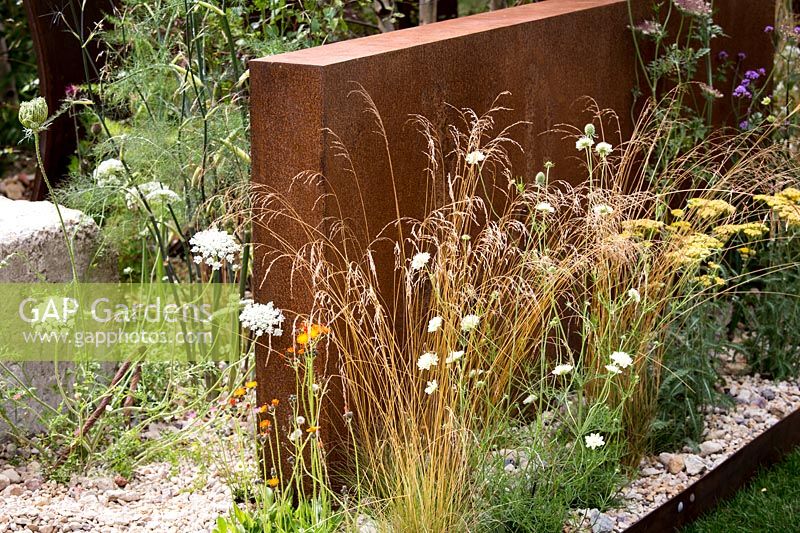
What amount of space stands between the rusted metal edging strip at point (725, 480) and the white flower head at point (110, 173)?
2333 mm

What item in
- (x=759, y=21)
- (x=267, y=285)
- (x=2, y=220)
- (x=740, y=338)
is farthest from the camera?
(x=759, y=21)

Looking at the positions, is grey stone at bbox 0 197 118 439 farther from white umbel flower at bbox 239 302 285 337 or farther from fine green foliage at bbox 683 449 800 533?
fine green foliage at bbox 683 449 800 533

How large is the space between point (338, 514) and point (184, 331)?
4.59 ft

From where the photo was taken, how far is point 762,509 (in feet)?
13.2

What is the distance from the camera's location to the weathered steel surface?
18.6ft

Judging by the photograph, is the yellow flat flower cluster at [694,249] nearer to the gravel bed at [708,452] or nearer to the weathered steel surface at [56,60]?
the gravel bed at [708,452]

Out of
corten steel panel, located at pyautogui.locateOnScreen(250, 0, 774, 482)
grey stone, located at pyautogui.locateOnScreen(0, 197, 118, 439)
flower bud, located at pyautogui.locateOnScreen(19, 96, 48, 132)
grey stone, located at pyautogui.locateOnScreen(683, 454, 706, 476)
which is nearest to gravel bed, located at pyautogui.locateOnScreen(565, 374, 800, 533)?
grey stone, located at pyautogui.locateOnScreen(683, 454, 706, 476)

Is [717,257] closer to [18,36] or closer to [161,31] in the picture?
[161,31]

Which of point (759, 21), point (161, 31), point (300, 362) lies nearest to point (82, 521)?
point (300, 362)

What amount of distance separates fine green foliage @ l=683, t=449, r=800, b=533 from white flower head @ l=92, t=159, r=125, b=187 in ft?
8.42

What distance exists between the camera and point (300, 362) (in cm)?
347

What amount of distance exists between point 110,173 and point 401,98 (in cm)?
125

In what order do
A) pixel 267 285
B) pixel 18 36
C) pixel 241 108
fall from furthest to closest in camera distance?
pixel 18 36
pixel 241 108
pixel 267 285

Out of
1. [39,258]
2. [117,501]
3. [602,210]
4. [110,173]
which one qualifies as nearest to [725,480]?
[602,210]
